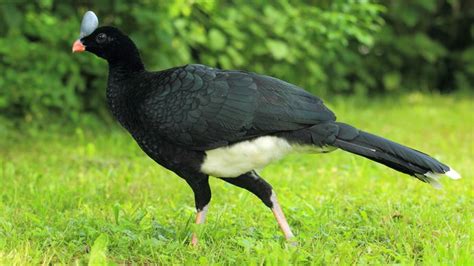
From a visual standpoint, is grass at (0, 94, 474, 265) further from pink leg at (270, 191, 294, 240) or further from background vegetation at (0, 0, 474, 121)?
background vegetation at (0, 0, 474, 121)

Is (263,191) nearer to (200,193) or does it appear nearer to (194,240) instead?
(200,193)

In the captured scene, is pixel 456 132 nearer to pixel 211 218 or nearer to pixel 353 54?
pixel 353 54

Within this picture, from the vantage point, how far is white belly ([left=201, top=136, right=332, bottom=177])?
4.42 m

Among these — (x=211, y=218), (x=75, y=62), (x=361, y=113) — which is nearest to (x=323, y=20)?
(x=361, y=113)

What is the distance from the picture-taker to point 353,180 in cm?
622

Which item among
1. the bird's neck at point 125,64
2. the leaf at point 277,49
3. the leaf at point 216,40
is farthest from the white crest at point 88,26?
the leaf at point 277,49

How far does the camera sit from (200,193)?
463cm

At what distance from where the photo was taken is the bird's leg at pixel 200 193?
4.57 metres

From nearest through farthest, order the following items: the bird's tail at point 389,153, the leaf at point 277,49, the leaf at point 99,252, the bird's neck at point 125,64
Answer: the leaf at point 99,252 < the bird's tail at point 389,153 < the bird's neck at point 125,64 < the leaf at point 277,49

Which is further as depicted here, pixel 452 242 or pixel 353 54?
pixel 353 54

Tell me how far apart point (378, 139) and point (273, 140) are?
0.57 m

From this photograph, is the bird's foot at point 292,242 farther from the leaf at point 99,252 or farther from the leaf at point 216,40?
the leaf at point 216,40

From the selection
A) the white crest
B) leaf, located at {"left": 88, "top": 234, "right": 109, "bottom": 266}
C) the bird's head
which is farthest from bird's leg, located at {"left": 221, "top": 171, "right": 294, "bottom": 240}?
the white crest

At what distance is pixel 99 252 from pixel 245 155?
3.14 ft
